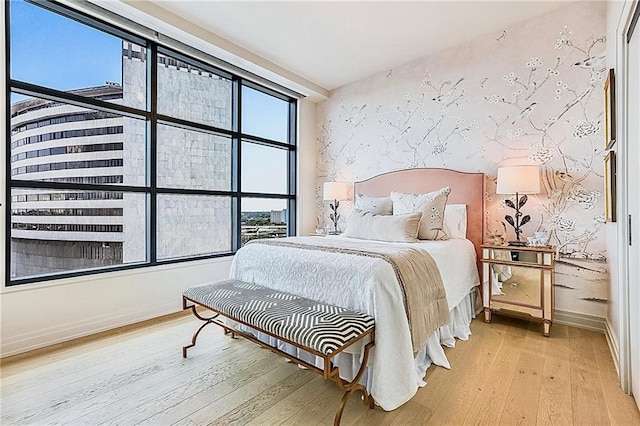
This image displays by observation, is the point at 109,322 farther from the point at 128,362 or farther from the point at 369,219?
the point at 369,219

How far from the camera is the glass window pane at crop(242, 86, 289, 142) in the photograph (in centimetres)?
396

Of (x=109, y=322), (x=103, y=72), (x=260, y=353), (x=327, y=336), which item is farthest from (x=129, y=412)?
(x=103, y=72)

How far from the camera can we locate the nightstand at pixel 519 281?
254cm

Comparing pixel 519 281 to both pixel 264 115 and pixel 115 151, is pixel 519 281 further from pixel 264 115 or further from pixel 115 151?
pixel 115 151

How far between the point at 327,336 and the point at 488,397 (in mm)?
1041

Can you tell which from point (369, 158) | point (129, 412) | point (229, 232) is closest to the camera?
point (129, 412)

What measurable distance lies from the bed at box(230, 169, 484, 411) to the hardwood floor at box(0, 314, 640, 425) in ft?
0.39

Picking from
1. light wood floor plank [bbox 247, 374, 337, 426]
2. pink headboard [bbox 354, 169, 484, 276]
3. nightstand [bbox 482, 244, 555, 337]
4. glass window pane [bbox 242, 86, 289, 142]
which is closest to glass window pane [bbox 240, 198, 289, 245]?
glass window pane [bbox 242, 86, 289, 142]

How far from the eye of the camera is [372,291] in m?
1.63

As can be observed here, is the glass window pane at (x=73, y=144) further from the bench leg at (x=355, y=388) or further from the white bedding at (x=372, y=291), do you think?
the bench leg at (x=355, y=388)

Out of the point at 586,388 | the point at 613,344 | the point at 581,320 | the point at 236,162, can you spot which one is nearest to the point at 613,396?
the point at 586,388

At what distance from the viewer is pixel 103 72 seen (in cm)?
276

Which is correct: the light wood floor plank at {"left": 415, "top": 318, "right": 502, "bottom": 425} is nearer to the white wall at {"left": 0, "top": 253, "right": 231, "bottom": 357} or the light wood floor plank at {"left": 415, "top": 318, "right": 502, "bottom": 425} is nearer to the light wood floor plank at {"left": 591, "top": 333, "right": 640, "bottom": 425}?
the light wood floor plank at {"left": 591, "top": 333, "right": 640, "bottom": 425}

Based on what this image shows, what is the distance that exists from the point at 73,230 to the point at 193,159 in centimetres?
128
